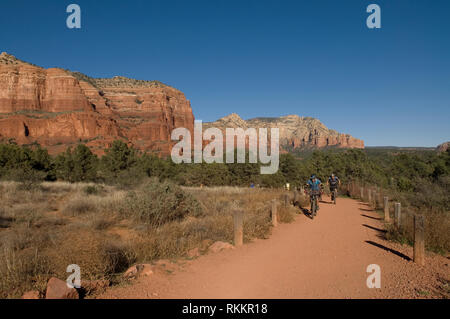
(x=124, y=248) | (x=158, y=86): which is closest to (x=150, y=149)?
(x=158, y=86)

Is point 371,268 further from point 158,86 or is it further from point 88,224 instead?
point 158,86

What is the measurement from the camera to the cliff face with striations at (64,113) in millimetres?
99000

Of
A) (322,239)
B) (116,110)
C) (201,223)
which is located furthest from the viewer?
(116,110)

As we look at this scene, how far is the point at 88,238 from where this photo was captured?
5.33 m

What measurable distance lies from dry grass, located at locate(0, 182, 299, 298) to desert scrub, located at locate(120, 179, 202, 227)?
0.27m

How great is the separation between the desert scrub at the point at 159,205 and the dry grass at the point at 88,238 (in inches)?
10.5

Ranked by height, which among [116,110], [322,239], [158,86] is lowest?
[322,239]

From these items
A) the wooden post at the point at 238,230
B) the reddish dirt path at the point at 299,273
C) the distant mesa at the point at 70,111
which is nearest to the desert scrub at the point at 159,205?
the wooden post at the point at 238,230

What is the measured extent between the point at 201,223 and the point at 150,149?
11153cm

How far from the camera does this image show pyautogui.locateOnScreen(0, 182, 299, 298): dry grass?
4.68 m

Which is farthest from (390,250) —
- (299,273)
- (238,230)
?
(238,230)
